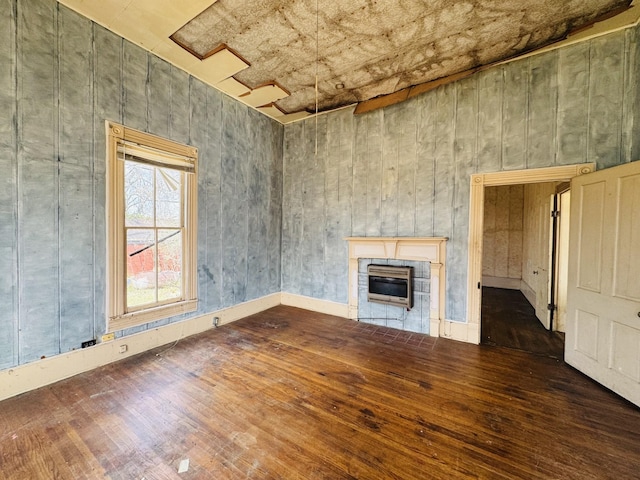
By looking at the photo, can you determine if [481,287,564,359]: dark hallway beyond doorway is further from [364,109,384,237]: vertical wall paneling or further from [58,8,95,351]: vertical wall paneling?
[58,8,95,351]: vertical wall paneling

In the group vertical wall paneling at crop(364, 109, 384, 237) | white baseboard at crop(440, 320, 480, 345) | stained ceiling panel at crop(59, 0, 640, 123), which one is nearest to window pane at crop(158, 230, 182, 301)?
stained ceiling panel at crop(59, 0, 640, 123)

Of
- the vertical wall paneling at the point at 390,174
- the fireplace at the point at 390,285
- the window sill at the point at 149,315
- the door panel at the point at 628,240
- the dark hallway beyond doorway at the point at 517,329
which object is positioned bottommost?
the dark hallway beyond doorway at the point at 517,329

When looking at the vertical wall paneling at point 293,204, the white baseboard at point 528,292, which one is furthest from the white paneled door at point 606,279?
the vertical wall paneling at point 293,204

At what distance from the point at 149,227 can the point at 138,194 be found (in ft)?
1.31

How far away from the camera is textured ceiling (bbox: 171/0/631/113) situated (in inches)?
93.3

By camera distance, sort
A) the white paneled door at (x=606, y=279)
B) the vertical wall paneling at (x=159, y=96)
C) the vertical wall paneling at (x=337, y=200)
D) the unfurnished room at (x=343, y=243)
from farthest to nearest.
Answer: the vertical wall paneling at (x=337, y=200)
the vertical wall paneling at (x=159, y=96)
the white paneled door at (x=606, y=279)
the unfurnished room at (x=343, y=243)

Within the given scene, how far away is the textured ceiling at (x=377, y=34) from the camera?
2369 millimetres

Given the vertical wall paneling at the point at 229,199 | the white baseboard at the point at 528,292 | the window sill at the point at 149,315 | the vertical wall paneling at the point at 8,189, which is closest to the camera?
the vertical wall paneling at the point at 8,189

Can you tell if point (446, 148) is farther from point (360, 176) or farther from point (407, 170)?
point (360, 176)

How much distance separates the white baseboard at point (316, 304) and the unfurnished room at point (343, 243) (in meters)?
0.11

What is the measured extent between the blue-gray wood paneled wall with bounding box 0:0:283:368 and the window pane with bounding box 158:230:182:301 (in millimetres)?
418

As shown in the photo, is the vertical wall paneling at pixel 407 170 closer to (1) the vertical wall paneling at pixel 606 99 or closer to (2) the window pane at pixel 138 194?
(1) the vertical wall paneling at pixel 606 99

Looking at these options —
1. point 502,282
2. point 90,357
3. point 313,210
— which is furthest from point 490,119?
point 90,357

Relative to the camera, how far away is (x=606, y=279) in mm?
2449
